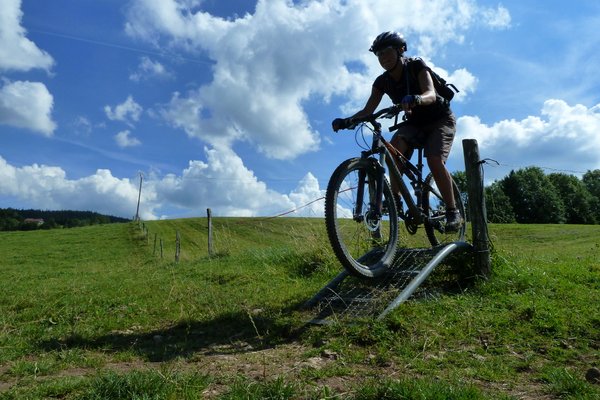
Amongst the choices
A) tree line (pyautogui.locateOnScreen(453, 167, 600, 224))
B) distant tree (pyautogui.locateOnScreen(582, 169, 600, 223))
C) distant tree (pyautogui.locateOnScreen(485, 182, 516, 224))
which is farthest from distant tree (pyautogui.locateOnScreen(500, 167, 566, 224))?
distant tree (pyautogui.locateOnScreen(485, 182, 516, 224))

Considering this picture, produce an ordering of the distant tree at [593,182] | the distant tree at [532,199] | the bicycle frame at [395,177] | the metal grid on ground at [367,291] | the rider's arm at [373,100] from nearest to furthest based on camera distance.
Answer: the metal grid on ground at [367,291], the bicycle frame at [395,177], the rider's arm at [373,100], the distant tree at [532,199], the distant tree at [593,182]

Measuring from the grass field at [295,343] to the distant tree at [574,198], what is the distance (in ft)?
240

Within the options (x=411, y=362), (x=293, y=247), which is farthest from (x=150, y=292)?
(x=411, y=362)

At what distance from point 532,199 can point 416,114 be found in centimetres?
6730

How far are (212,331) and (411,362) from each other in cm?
210

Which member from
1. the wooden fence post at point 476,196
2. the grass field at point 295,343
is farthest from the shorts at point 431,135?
the grass field at point 295,343

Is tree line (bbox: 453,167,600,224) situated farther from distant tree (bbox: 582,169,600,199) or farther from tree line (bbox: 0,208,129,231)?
tree line (bbox: 0,208,129,231)

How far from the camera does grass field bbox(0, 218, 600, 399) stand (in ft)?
9.15

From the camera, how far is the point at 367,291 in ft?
16.6

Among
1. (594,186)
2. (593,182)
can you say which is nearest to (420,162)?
(594,186)

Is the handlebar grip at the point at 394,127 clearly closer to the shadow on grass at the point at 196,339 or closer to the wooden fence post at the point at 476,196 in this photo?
the wooden fence post at the point at 476,196

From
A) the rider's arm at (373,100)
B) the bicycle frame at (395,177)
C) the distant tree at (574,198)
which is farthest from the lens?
the distant tree at (574,198)

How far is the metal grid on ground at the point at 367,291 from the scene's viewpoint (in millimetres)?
4443

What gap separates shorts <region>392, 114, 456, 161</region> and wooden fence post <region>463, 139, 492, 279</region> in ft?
1.25
